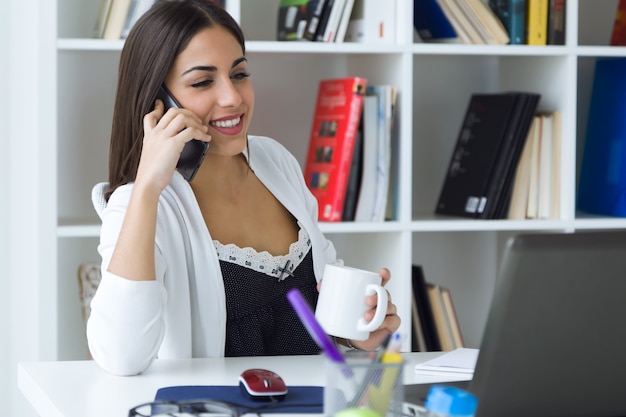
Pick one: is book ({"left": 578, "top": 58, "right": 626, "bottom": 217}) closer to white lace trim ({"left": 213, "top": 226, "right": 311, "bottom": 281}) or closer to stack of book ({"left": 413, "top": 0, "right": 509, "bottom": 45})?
stack of book ({"left": 413, "top": 0, "right": 509, "bottom": 45})

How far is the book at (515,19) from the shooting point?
2750mm

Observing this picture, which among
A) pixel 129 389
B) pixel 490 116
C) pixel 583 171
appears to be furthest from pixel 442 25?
pixel 129 389

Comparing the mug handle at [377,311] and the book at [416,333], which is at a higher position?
the mug handle at [377,311]

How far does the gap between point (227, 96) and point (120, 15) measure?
70 centimetres

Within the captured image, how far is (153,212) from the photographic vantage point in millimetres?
1725

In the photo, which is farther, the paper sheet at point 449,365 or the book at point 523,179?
the book at point 523,179

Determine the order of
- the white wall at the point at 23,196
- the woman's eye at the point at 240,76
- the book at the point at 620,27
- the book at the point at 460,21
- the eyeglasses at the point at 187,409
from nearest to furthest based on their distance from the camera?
the eyeglasses at the point at 187,409 < the woman's eye at the point at 240,76 < the white wall at the point at 23,196 < the book at the point at 460,21 < the book at the point at 620,27

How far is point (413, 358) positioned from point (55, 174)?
3.70ft

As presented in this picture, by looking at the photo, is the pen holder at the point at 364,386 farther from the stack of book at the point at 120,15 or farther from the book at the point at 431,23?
the book at the point at 431,23

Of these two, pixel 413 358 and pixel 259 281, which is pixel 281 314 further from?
pixel 413 358

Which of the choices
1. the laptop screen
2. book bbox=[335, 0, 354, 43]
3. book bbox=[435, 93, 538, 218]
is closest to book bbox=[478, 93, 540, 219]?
book bbox=[435, 93, 538, 218]

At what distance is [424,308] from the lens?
284cm

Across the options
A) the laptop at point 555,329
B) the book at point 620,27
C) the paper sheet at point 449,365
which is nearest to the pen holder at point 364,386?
the laptop at point 555,329

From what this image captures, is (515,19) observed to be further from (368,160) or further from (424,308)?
(424,308)
